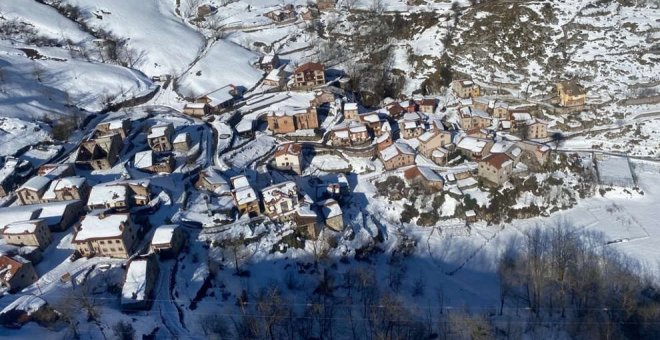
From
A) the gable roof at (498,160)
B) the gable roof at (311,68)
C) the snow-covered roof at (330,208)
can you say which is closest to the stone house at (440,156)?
the gable roof at (498,160)

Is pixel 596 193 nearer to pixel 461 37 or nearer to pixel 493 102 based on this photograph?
pixel 493 102

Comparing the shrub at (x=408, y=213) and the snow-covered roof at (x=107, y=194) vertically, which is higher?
the snow-covered roof at (x=107, y=194)

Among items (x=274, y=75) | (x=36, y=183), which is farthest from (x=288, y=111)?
(x=36, y=183)

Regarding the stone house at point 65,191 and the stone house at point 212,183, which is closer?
the stone house at point 65,191

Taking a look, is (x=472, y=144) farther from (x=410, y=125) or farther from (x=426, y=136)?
→ (x=410, y=125)

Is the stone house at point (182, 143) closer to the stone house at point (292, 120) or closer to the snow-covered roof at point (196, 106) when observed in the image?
the snow-covered roof at point (196, 106)

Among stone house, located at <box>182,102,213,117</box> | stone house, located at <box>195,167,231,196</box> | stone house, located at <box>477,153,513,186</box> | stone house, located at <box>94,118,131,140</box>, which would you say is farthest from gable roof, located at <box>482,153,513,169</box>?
A: stone house, located at <box>94,118,131,140</box>
